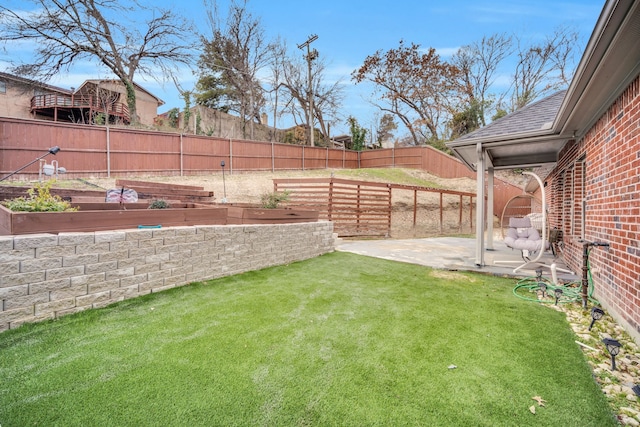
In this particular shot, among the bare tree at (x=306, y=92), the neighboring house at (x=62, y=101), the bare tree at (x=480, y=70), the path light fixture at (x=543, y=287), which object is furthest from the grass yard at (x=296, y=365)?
the bare tree at (x=306, y=92)

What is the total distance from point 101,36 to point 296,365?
19989 mm

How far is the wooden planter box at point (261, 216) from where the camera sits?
4758 mm

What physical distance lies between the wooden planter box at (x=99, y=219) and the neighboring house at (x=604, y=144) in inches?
170

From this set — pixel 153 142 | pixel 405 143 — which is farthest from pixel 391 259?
pixel 405 143

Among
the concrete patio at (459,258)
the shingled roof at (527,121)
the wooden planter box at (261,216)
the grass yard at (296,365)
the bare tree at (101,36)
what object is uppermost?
the bare tree at (101,36)

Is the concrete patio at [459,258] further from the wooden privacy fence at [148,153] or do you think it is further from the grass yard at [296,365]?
the wooden privacy fence at [148,153]

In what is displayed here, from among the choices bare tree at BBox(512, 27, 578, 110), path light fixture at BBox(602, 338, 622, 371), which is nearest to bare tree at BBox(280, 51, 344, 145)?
bare tree at BBox(512, 27, 578, 110)

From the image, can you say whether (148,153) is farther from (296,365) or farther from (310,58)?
(310,58)

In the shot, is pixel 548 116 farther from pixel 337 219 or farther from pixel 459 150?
pixel 337 219

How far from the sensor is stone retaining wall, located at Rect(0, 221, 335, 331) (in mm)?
2406

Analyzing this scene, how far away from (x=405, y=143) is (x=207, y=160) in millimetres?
20100

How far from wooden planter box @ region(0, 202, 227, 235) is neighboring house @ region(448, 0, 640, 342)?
4.31 m

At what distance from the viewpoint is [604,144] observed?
11.5 ft

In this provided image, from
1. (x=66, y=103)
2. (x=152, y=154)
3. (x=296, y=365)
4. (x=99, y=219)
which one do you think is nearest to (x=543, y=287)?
(x=296, y=365)
